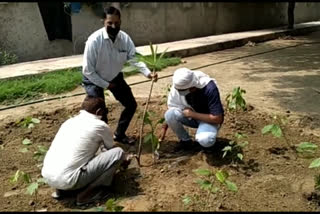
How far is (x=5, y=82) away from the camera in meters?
6.32

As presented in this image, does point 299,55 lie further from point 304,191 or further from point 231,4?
point 304,191

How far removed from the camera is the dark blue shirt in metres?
3.53

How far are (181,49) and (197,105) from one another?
525cm

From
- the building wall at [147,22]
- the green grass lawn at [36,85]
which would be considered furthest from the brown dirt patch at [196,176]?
the building wall at [147,22]

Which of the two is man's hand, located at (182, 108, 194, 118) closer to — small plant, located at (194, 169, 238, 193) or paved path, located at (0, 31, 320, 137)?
small plant, located at (194, 169, 238, 193)

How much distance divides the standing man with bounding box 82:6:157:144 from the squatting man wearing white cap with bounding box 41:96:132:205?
0.66 meters

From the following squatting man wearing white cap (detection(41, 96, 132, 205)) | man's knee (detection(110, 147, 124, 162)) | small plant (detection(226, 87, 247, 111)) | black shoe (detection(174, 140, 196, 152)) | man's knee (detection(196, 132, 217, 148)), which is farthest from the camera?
small plant (detection(226, 87, 247, 111))

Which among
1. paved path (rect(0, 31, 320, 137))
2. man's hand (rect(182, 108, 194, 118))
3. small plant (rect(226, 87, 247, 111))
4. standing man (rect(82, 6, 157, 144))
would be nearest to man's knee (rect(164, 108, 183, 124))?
man's hand (rect(182, 108, 194, 118))

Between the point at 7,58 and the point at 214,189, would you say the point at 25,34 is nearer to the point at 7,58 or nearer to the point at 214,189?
the point at 7,58

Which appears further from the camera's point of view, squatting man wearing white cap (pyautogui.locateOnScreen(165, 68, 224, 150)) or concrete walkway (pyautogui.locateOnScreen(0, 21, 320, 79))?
concrete walkway (pyautogui.locateOnScreen(0, 21, 320, 79))

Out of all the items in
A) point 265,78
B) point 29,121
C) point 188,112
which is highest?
point 188,112

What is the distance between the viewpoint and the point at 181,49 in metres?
8.78

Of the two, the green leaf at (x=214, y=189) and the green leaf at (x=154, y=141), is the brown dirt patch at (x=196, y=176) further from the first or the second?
the green leaf at (x=154, y=141)

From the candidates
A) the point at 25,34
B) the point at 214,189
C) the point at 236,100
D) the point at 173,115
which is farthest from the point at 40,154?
the point at 25,34
